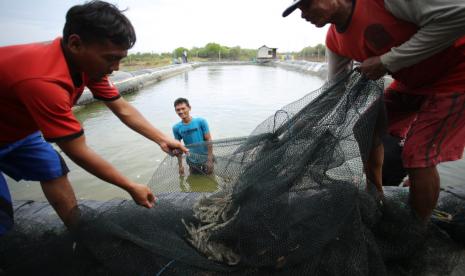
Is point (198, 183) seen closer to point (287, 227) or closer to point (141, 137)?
point (287, 227)

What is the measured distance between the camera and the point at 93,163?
5.53ft

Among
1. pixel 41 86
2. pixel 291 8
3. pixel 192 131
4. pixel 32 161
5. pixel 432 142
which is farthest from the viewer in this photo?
pixel 192 131

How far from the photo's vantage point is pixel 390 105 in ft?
7.38

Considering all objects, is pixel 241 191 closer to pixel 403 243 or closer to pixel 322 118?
pixel 322 118

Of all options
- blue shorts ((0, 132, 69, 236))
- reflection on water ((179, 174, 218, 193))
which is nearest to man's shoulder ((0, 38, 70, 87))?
blue shorts ((0, 132, 69, 236))

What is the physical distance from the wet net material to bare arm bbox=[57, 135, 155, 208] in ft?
1.08

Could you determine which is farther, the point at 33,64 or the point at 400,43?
the point at 400,43

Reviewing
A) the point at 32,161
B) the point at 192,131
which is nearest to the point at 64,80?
the point at 32,161

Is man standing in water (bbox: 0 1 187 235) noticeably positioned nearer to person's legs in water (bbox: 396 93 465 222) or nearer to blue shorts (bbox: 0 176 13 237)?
blue shorts (bbox: 0 176 13 237)

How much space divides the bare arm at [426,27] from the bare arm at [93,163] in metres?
1.68

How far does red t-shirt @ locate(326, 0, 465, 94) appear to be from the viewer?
1770 mm

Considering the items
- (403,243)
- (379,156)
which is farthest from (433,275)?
(379,156)

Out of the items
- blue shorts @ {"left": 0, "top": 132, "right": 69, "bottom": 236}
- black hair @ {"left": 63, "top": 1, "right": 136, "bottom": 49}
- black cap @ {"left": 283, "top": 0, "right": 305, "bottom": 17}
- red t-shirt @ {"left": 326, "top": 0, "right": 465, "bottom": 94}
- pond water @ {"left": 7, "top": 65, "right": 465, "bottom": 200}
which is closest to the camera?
black hair @ {"left": 63, "top": 1, "right": 136, "bottom": 49}

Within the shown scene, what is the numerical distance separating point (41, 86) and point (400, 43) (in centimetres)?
209
